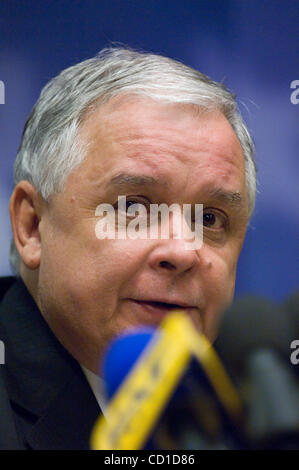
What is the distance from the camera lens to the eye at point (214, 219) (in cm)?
146

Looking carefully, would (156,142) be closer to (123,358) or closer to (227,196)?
(227,196)

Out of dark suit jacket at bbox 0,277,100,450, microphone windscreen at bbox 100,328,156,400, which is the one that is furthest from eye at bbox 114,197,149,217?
microphone windscreen at bbox 100,328,156,400

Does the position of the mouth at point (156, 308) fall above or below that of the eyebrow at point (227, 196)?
below

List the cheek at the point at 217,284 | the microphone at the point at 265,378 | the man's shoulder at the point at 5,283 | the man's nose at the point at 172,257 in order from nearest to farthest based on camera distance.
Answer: the microphone at the point at 265,378
the man's nose at the point at 172,257
the cheek at the point at 217,284
the man's shoulder at the point at 5,283

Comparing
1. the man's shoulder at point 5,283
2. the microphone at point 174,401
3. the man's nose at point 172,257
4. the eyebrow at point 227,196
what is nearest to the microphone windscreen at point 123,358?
the microphone at point 174,401

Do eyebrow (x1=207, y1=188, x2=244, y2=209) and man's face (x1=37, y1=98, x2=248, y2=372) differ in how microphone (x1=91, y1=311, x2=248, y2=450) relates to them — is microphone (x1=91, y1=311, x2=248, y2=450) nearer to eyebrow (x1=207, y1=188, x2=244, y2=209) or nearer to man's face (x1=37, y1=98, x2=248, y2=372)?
man's face (x1=37, y1=98, x2=248, y2=372)

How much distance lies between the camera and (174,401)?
0.58 meters

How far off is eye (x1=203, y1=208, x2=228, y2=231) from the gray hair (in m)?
0.19

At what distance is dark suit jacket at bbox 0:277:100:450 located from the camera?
1.24m

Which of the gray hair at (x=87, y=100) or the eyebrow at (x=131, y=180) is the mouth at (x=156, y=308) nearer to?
the eyebrow at (x=131, y=180)

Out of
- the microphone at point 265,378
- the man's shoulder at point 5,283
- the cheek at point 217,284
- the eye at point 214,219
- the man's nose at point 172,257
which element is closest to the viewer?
the microphone at point 265,378

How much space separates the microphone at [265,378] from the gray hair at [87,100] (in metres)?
0.90
